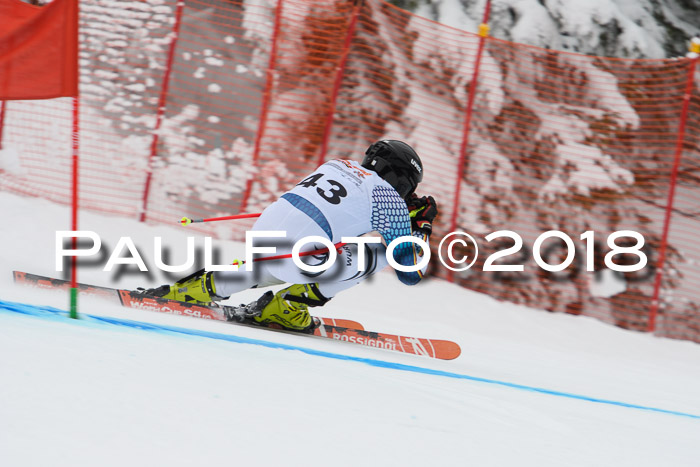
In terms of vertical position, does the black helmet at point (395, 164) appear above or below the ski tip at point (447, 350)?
above

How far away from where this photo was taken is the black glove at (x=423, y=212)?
13.8 feet

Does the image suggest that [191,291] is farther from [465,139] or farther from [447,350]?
[465,139]

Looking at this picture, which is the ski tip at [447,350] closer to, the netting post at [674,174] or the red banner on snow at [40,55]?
the red banner on snow at [40,55]

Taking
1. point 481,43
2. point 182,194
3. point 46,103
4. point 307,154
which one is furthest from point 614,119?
point 46,103

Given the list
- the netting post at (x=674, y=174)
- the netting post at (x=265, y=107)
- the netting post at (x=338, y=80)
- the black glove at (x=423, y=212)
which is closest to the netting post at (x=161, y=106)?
the netting post at (x=265, y=107)

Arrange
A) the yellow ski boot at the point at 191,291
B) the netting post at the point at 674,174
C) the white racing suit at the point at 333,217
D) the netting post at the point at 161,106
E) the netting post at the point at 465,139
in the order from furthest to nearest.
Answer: the netting post at the point at 465,139, the netting post at the point at 674,174, the netting post at the point at 161,106, the yellow ski boot at the point at 191,291, the white racing suit at the point at 333,217

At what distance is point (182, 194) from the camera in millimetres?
7520

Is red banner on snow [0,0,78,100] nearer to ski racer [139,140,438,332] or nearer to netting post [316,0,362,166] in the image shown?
ski racer [139,140,438,332]

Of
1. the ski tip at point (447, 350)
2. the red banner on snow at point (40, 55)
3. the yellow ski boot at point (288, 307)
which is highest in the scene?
the red banner on snow at point (40, 55)

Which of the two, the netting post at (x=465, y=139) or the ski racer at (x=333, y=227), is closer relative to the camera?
the ski racer at (x=333, y=227)

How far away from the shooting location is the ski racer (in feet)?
12.9

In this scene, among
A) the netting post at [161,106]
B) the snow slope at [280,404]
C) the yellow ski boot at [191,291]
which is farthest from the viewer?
the netting post at [161,106]

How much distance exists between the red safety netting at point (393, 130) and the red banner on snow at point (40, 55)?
3.93m

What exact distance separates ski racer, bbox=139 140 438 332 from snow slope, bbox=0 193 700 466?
0.95 ft
